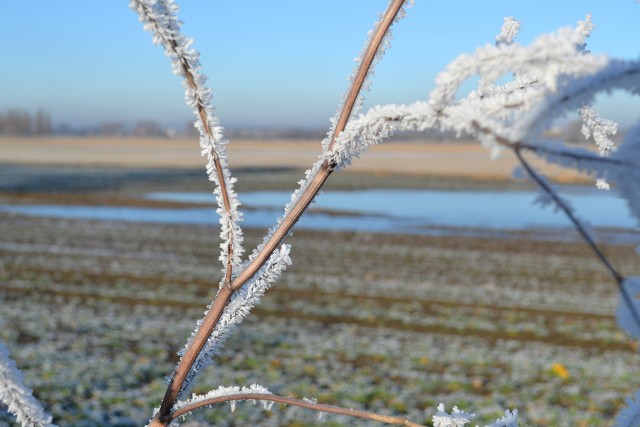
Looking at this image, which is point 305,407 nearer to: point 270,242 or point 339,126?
point 270,242

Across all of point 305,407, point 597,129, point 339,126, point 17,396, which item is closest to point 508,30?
point 597,129

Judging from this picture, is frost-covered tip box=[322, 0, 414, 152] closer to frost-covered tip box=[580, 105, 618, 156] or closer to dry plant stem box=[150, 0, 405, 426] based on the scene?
dry plant stem box=[150, 0, 405, 426]

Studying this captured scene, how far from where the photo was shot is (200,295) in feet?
53.6

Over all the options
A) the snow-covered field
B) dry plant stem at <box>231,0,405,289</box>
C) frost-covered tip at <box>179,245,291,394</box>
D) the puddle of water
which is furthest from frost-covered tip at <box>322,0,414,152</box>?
the puddle of water

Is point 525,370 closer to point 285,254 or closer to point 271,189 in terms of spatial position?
point 285,254

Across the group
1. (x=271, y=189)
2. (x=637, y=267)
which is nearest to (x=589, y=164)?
(x=637, y=267)

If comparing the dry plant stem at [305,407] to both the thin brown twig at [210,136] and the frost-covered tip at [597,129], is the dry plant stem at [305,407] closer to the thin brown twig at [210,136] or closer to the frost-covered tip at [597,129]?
the thin brown twig at [210,136]

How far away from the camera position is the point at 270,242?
0.87m

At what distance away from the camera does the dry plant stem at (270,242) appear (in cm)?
84

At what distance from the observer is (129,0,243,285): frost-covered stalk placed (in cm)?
76

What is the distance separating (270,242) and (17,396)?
0.35 metres

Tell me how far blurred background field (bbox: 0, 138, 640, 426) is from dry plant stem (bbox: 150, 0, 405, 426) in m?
0.37

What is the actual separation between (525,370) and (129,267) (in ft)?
39.2

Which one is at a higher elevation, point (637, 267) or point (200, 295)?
point (637, 267)
